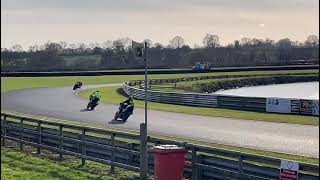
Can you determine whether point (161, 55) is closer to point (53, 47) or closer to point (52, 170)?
point (53, 47)

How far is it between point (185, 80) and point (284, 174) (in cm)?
7098

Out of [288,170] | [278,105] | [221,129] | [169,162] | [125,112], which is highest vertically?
[288,170]

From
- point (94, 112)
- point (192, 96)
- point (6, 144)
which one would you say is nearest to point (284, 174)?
point (6, 144)

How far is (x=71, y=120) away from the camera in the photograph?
1144 inches

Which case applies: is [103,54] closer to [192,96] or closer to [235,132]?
[192,96]

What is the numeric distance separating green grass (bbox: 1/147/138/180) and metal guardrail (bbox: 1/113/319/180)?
245 mm

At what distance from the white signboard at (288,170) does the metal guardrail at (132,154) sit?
0.09 meters

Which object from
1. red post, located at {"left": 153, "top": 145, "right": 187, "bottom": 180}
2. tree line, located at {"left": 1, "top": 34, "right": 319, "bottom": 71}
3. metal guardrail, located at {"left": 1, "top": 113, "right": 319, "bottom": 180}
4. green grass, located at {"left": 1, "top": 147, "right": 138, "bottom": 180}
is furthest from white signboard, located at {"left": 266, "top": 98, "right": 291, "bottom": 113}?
tree line, located at {"left": 1, "top": 34, "right": 319, "bottom": 71}

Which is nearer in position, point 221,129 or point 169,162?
point 169,162

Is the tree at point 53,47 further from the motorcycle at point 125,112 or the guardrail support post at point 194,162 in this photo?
the guardrail support post at point 194,162

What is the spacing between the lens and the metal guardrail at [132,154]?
10.1m

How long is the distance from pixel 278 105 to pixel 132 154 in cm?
2071

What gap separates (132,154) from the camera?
12750 mm

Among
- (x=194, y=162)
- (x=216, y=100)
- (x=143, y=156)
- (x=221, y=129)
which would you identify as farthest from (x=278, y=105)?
(x=194, y=162)
